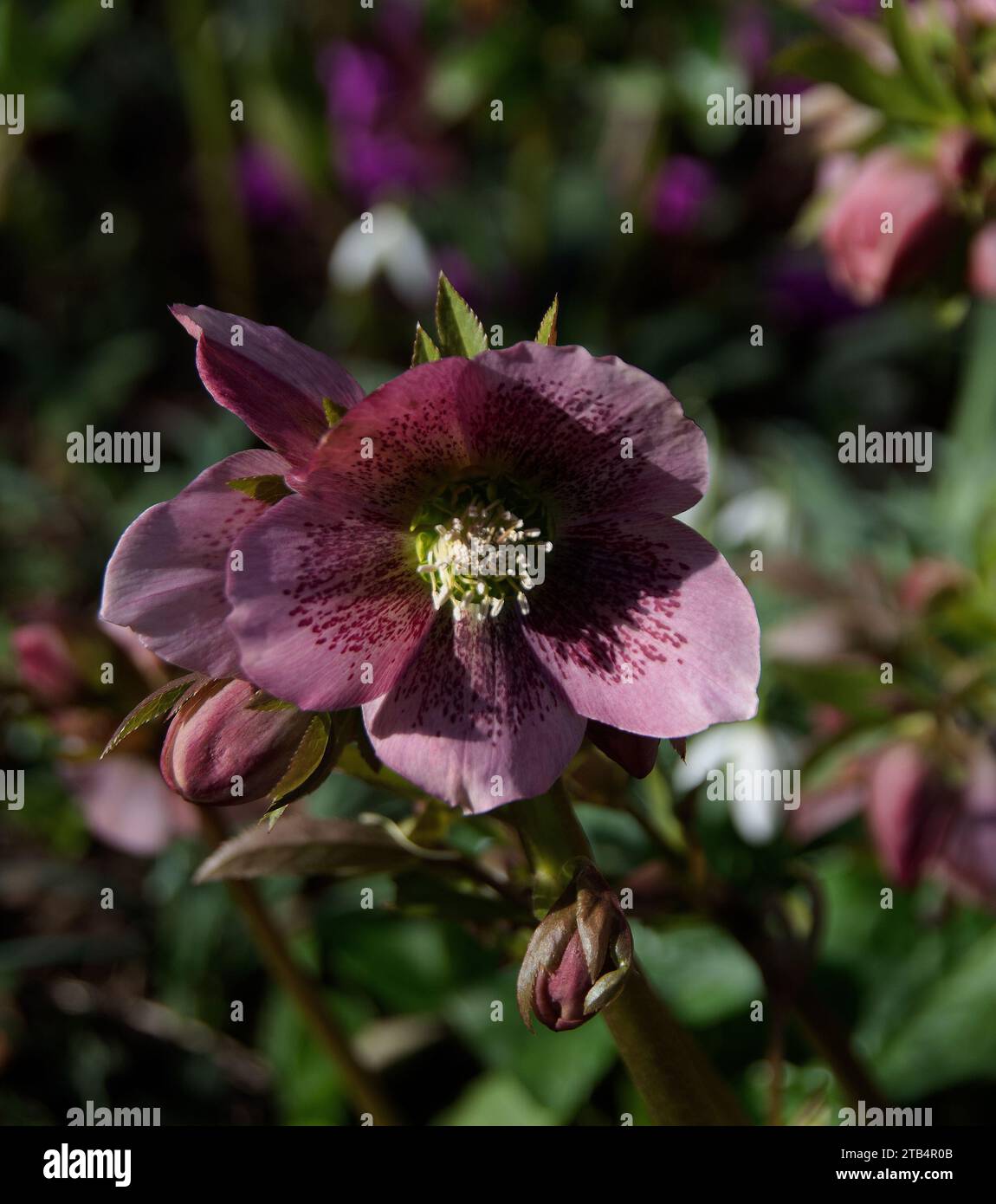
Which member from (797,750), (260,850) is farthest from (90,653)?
(797,750)

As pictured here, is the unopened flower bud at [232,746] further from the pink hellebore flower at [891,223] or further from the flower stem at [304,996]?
the pink hellebore flower at [891,223]

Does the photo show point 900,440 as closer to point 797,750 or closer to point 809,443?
point 809,443

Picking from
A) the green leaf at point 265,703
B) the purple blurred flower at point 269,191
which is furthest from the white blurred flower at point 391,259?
the green leaf at point 265,703

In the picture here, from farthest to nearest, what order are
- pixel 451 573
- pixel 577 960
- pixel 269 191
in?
pixel 269 191 → pixel 451 573 → pixel 577 960

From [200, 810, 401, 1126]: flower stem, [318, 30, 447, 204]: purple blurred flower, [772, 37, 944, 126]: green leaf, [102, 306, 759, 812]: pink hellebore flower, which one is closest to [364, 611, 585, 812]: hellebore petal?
[102, 306, 759, 812]: pink hellebore flower

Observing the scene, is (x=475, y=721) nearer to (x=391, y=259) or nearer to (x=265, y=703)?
(x=265, y=703)

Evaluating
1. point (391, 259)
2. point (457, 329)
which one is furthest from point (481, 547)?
point (391, 259)

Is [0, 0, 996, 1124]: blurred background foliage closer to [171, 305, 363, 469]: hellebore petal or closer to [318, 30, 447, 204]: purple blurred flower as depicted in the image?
[318, 30, 447, 204]: purple blurred flower
